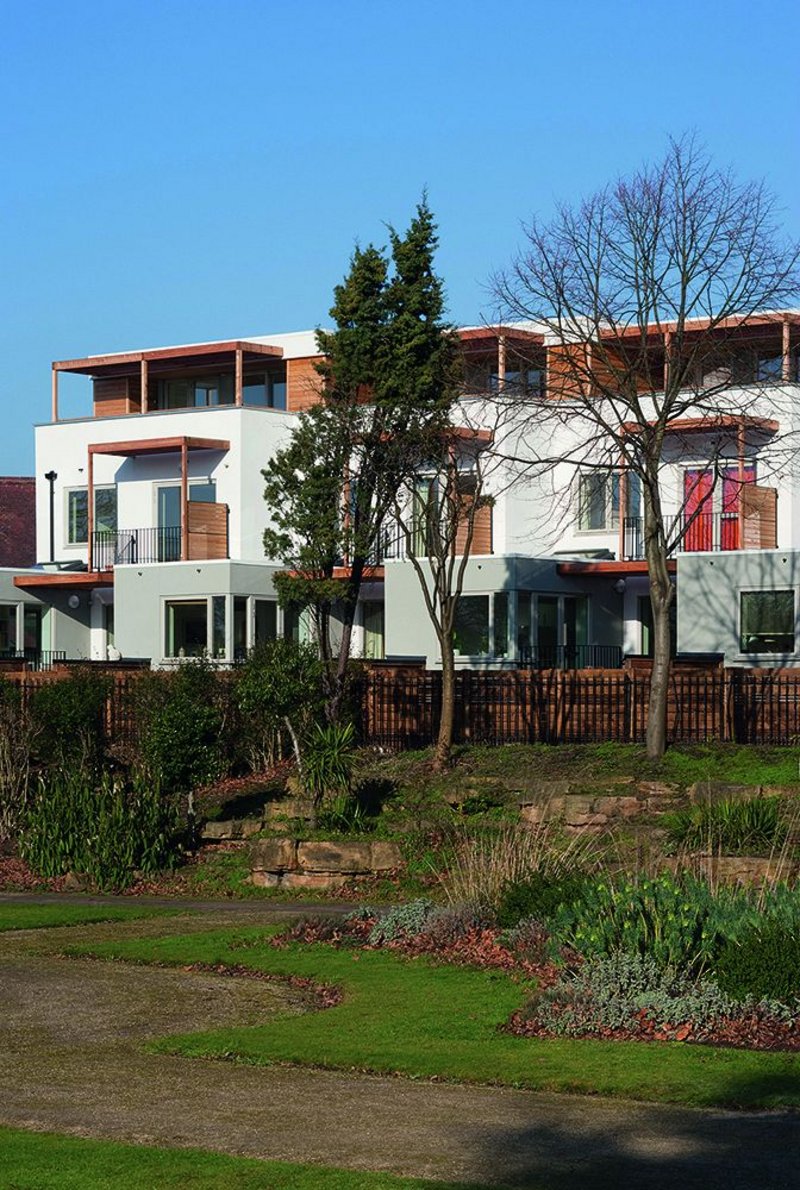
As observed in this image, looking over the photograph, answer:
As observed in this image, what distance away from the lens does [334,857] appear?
71.3ft

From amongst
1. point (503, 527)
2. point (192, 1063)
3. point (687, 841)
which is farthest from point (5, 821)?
point (503, 527)

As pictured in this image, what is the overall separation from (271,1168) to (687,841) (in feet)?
37.5

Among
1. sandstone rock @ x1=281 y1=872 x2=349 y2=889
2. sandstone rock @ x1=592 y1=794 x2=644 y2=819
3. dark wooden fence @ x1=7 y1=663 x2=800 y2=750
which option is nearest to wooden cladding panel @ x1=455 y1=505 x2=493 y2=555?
dark wooden fence @ x1=7 y1=663 x2=800 y2=750

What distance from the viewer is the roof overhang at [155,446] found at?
46.7 metres

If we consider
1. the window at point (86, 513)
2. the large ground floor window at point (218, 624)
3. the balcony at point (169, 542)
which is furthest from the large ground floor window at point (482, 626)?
the window at point (86, 513)

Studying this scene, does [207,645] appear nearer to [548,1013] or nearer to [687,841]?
[687,841]

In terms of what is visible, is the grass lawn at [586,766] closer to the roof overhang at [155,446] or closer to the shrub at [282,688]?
the shrub at [282,688]

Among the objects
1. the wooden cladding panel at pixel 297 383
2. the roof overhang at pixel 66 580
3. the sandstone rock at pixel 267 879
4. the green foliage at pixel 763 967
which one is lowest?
the sandstone rock at pixel 267 879

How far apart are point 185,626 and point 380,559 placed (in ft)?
35.1

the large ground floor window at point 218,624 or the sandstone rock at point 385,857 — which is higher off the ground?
the large ground floor window at point 218,624

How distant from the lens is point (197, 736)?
958 inches

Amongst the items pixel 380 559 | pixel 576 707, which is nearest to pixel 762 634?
pixel 380 559

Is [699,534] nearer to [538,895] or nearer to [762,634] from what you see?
[762,634]

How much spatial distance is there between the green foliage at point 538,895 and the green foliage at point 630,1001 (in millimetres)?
1882
